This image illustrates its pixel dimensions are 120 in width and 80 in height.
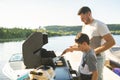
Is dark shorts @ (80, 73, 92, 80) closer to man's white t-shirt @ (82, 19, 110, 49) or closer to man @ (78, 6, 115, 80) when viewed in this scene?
man @ (78, 6, 115, 80)

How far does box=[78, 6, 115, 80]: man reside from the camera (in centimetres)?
445

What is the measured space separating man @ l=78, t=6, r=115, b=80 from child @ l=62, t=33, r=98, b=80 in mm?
367

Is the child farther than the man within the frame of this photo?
No

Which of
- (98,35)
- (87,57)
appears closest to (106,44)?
(98,35)

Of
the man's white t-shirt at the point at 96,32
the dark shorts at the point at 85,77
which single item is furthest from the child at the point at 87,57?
the man's white t-shirt at the point at 96,32

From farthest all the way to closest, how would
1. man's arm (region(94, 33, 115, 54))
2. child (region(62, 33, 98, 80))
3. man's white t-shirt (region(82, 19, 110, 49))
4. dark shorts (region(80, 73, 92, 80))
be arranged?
man's white t-shirt (region(82, 19, 110, 49))
man's arm (region(94, 33, 115, 54))
dark shorts (region(80, 73, 92, 80))
child (region(62, 33, 98, 80))

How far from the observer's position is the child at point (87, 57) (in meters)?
3.93

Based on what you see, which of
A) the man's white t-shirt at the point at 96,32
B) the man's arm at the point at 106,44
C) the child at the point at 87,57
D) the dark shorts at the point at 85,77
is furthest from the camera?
the man's white t-shirt at the point at 96,32

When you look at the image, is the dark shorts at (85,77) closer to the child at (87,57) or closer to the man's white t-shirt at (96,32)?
the child at (87,57)

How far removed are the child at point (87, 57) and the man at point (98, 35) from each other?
1.20 feet

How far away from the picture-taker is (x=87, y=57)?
4.03 metres

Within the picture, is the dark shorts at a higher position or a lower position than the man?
lower

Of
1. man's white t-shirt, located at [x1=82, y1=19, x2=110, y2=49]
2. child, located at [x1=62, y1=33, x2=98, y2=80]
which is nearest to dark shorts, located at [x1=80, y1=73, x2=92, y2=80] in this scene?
child, located at [x1=62, y1=33, x2=98, y2=80]

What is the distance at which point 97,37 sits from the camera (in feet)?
15.0
